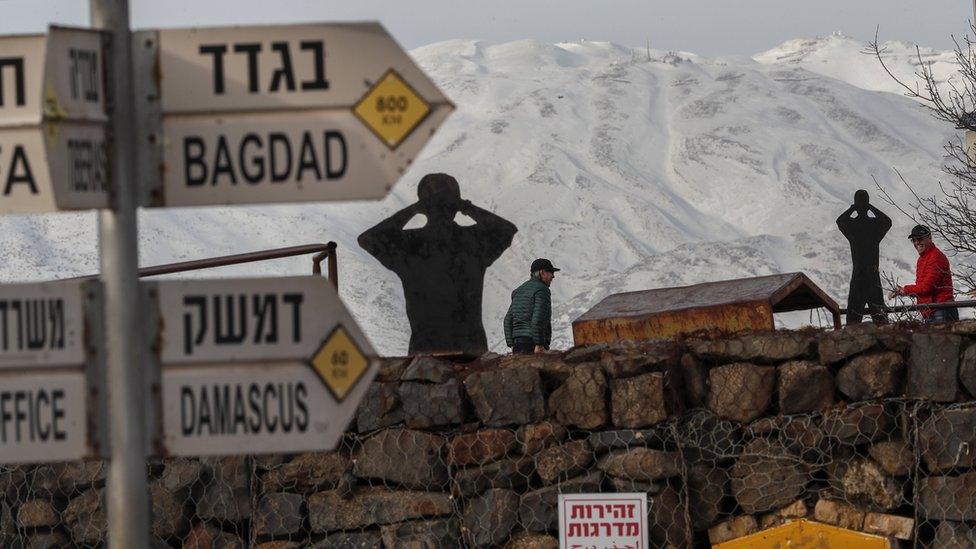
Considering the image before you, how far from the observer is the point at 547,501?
311 inches

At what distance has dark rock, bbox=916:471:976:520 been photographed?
7.57m

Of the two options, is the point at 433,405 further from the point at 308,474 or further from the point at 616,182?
the point at 616,182

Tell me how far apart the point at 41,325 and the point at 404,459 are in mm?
4969

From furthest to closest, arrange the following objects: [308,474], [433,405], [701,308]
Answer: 1. [701,308]
2. [308,474]
3. [433,405]

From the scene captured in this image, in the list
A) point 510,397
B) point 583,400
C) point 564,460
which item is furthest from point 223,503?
point 583,400

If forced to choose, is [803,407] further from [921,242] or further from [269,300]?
[269,300]

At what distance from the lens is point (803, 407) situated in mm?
7844

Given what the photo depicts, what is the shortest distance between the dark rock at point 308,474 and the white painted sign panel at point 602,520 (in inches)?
59.8

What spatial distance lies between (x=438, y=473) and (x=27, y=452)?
4.91 meters

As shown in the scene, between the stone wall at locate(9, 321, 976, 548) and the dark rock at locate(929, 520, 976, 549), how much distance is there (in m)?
0.01

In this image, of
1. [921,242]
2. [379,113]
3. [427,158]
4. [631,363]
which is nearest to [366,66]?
[379,113]

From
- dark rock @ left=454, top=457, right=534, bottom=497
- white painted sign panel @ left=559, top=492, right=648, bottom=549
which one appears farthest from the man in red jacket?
white painted sign panel @ left=559, top=492, right=648, bottom=549

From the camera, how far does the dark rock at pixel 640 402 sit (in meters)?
7.88

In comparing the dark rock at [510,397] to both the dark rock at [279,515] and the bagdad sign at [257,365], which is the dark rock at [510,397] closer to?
the dark rock at [279,515]
